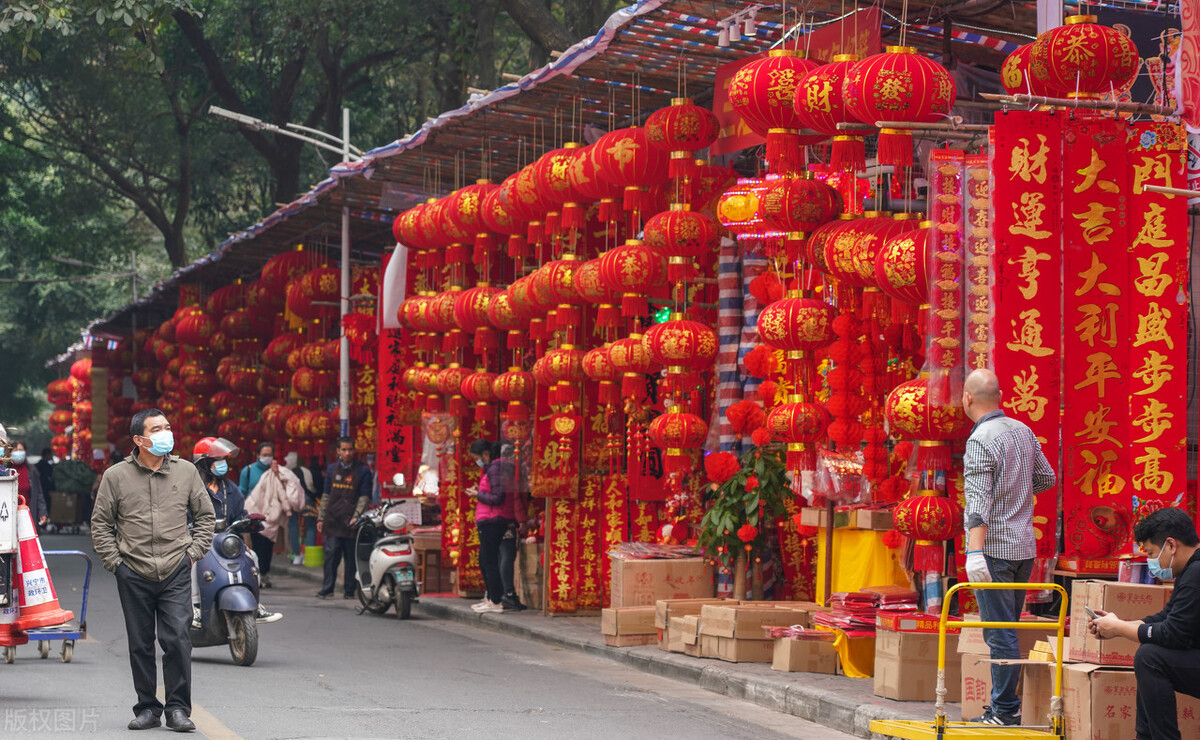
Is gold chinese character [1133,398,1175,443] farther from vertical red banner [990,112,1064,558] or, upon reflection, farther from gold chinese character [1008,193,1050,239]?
gold chinese character [1008,193,1050,239]

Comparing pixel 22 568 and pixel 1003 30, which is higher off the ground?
pixel 1003 30

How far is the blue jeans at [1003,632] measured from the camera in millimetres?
8078

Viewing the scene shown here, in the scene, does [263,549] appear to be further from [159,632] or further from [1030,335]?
[1030,335]

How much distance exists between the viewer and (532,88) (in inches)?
534

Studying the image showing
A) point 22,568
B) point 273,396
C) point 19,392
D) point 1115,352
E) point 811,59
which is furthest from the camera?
point 19,392

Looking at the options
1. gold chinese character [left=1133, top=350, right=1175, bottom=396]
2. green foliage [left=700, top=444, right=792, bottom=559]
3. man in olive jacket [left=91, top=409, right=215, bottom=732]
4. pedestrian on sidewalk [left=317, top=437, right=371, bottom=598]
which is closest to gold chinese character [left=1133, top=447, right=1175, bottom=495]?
gold chinese character [left=1133, top=350, right=1175, bottom=396]

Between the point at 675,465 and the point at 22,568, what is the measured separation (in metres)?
5.15

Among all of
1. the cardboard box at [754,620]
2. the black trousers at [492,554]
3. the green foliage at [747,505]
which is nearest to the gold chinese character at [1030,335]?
the cardboard box at [754,620]

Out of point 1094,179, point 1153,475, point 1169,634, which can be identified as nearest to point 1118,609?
point 1169,634

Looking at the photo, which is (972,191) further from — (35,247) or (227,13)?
(35,247)

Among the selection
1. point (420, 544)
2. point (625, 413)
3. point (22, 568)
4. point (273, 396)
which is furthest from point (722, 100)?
point (273, 396)

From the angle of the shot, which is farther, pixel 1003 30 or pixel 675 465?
pixel 675 465

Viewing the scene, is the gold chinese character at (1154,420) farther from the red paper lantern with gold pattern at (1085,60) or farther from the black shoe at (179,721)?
the black shoe at (179,721)

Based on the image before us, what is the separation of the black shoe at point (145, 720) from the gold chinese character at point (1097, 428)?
5.35 m
